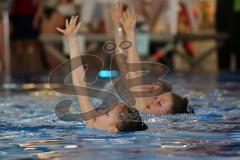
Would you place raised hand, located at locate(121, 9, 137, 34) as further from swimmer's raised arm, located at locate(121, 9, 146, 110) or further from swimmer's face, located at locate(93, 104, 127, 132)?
swimmer's face, located at locate(93, 104, 127, 132)

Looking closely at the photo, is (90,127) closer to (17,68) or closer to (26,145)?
(26,145)

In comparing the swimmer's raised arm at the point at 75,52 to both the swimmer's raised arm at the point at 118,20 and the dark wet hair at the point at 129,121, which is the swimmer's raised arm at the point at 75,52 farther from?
the swimmer's raised arm at the point at 118,20

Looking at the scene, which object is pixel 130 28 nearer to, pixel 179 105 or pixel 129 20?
pixel 129 20

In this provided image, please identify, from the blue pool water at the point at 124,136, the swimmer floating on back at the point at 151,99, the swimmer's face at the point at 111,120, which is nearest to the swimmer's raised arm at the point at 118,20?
the swimmer floating on back at the point at 151,99

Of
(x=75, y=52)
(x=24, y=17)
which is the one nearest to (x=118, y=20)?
(x=75, y=52)

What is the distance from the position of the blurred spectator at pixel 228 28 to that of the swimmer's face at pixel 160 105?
6074 millimetres

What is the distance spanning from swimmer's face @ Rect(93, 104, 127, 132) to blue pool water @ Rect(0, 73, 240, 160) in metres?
0.05

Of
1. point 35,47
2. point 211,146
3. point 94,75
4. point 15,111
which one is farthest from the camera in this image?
point 35,47

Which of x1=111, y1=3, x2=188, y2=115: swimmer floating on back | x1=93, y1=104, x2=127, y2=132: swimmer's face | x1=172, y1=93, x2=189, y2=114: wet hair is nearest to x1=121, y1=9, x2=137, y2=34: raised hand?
x1=111, y1=3, x2=188, y2=115: swimmer floating on back

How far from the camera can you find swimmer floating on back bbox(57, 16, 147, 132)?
13.0ft

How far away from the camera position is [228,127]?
430 centimetres

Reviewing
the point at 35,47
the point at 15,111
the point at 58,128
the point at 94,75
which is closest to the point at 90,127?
the point at 58,128

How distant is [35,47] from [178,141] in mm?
8041

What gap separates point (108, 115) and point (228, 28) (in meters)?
7.58
